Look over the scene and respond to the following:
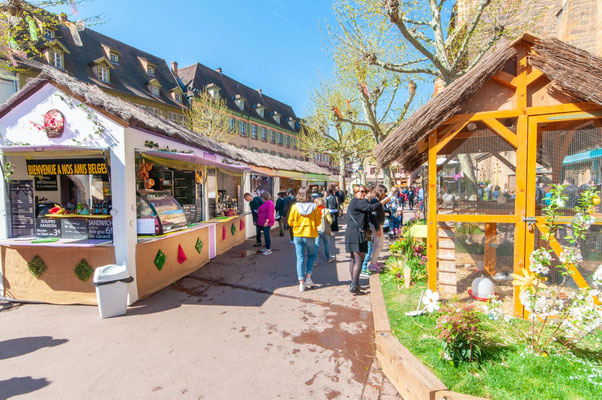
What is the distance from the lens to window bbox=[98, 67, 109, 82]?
2184 cm

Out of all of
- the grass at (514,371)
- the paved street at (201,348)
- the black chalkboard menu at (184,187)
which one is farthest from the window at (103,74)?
the grass at (514,371)

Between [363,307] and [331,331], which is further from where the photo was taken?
[363,307]

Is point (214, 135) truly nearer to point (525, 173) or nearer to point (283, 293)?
point (283, 293)

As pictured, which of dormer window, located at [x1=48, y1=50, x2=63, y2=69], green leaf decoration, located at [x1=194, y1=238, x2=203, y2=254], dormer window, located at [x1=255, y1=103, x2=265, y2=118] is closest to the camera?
green leaf decoration, located at [x1=194, y1=238, x2=203, y2=254]

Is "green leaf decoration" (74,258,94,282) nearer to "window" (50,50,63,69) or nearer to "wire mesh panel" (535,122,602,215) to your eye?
"wire mesh panel" (535,122,602,215)

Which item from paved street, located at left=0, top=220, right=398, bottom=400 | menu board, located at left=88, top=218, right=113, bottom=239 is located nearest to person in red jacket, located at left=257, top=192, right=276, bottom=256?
paved street, located at left=0, top=220, right=398, bottom=400

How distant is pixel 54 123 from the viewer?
4.79 m

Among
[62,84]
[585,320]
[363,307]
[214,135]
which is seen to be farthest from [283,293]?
[214,135]

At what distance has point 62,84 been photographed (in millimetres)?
4641

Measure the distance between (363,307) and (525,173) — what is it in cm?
298

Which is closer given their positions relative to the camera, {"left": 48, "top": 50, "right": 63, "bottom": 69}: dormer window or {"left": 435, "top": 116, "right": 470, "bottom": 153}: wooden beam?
{"left": 435, "top": 116, "right": 470, "bottom": 153}: wooden beam

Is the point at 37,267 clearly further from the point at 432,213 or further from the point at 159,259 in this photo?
the point at 432,213

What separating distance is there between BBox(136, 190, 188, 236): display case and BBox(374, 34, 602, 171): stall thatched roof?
4.28 metres

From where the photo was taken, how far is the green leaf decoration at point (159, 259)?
5.43 m
